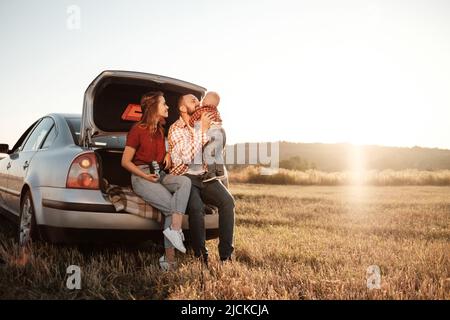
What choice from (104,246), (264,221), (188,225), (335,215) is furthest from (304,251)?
(335,215)

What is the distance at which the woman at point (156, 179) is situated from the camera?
172 inches

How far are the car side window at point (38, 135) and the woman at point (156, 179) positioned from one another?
158 cm

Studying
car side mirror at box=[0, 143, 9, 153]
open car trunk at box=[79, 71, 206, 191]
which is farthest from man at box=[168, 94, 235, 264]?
car side mirror at box=[0, 143, 9, 153]

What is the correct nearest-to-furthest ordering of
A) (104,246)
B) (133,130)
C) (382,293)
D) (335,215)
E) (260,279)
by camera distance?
(382,293) → (260,279) → (133,130) → (104,246) → (335,215)

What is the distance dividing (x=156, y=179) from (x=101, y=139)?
3.44 feet

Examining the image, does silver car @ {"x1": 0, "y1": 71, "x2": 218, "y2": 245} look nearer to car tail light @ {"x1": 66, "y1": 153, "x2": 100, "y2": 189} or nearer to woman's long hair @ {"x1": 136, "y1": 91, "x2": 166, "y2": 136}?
car tail light @ {"x1": 66, "y1": 153, "x2": 100, "y2": 189}

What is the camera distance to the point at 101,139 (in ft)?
16.9

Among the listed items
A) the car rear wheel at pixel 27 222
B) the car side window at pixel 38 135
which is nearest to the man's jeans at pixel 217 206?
the car rear wheel at pixel 27 222

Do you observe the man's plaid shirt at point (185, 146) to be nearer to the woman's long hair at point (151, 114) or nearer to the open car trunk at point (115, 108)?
the woman's long hair at point (151, 114)

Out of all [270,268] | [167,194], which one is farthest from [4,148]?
[270,268]

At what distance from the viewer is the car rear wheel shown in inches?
186
